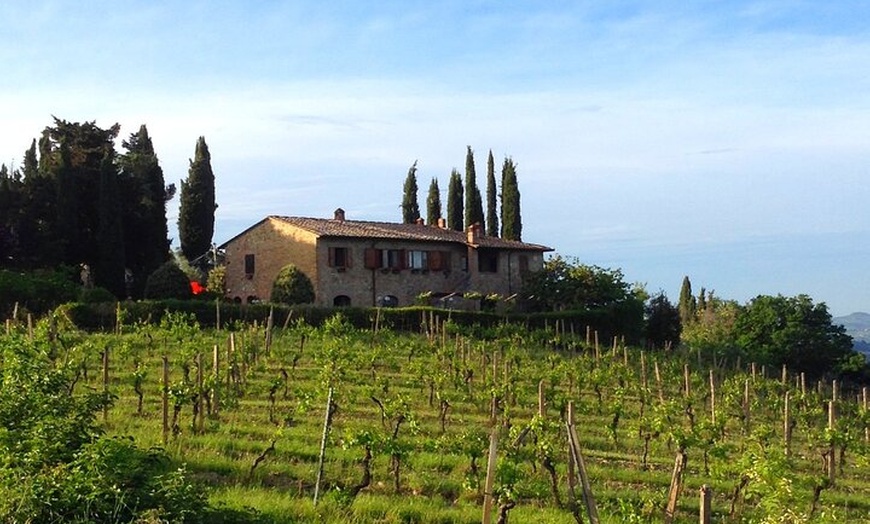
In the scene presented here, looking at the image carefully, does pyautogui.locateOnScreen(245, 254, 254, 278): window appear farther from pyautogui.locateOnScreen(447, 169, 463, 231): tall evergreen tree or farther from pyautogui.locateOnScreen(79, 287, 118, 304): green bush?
pyautogui.locateOnScreen(447, 169, 463, 231): tall evergreen tree

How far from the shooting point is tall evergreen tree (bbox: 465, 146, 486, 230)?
62094 millimetres

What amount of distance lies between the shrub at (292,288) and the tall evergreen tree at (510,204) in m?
21.1

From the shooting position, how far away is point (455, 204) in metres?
63.6

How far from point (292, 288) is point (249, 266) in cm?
633

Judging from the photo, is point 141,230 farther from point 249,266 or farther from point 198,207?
point 198,207

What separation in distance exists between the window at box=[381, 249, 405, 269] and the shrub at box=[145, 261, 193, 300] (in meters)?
9.99

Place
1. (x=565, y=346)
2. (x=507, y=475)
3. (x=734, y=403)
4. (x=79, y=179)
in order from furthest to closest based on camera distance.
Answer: (x=79, y=179), (x=565, y=346), (x=734, y=403), (x=507, y=475)

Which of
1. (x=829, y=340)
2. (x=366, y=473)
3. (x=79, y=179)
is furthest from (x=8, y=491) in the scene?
(x=829, y=340)

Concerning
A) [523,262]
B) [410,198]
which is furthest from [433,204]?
[523,262]

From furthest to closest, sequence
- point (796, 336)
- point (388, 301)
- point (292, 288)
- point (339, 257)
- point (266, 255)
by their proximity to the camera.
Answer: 1. point (796, 336)
2. point (266, 255)
3. point (388, 301)
4. point (339, 257)
5. point (292, 288)

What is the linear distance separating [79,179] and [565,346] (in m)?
23.6

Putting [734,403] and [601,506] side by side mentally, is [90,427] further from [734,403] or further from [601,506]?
[734,403]

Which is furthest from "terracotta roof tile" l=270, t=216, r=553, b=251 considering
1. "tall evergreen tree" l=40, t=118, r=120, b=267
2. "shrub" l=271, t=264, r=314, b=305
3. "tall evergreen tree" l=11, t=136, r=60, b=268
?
"tall evergreen tree" l=11, t=136, r=60, b=268

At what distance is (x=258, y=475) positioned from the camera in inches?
518
